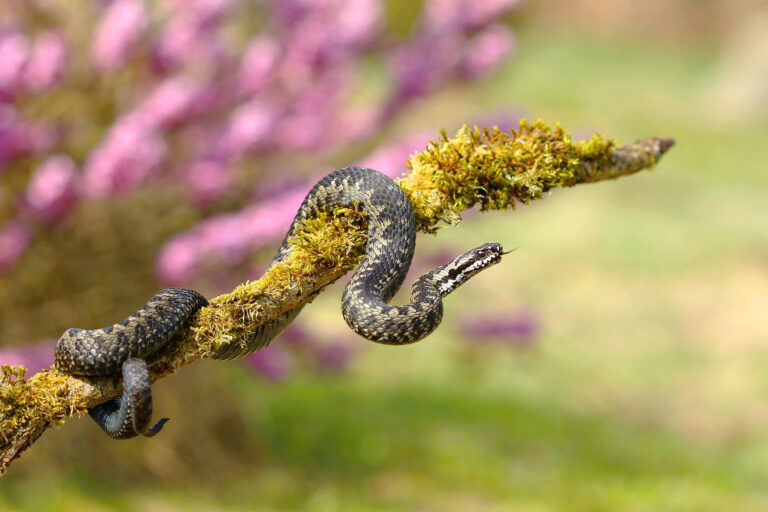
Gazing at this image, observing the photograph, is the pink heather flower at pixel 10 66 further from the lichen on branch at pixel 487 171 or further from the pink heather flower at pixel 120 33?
the lichen on branch at pixel 487 171

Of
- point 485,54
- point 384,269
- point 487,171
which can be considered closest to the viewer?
point 384,269

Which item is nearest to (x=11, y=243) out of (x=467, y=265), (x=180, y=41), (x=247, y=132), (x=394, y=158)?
(x=247, y=132)

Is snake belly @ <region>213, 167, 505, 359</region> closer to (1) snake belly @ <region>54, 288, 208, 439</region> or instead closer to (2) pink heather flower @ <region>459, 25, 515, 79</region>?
(1) snake belly @ <region>54, 288, 208, 439</region>

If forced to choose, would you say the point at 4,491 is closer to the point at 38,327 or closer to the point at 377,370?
the point at 38,327

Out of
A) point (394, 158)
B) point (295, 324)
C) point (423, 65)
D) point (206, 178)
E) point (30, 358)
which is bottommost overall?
point (30, 358)

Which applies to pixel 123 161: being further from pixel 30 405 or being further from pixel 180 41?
pixel 30 405

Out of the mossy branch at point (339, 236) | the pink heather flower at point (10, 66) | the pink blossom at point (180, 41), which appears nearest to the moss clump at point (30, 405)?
the mossy branch at point (339, 236)
